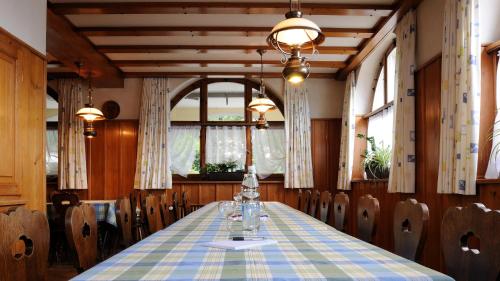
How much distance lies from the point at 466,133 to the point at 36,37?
13.3 ft

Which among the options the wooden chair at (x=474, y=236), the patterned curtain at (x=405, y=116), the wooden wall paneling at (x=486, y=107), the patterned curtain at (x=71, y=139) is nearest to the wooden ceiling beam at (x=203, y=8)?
the patterned curtain at (x=405, y=116)

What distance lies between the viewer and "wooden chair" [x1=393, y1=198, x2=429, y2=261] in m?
2.06

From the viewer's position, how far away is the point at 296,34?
10.1 feet

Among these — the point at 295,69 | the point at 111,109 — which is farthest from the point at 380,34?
the point at 111,109

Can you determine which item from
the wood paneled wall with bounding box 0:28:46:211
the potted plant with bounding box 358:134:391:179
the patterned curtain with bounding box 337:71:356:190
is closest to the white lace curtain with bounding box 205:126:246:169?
the patterned curtain with bounding box 337:71:356:190

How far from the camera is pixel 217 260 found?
1.68 meters

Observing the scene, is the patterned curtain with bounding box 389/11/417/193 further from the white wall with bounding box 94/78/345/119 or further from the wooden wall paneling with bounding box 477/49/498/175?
the white wall with bounding box 94/78/345/119

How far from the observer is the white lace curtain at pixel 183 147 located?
356 inches

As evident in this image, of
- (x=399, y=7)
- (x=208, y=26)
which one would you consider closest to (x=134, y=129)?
(x=208, y=26)

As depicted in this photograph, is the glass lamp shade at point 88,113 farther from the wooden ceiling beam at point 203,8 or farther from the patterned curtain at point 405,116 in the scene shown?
the patterned curtain at point 405,116

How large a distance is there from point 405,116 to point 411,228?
11.6 ft

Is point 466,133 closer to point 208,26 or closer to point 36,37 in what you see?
point 208,26

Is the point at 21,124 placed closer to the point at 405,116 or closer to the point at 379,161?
the point at 405,116

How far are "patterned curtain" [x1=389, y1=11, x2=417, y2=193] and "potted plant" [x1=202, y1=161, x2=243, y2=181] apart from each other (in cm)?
379
